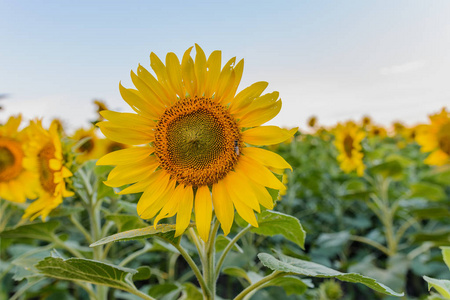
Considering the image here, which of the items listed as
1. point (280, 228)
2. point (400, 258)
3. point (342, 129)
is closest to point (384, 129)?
point (342, 129)

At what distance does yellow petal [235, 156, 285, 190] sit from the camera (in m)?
1.03

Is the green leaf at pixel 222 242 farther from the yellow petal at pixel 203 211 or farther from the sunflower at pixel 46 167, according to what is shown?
the sunflower at pixel 46 167

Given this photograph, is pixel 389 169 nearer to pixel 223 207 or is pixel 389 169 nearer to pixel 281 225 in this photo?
pixel 281 225

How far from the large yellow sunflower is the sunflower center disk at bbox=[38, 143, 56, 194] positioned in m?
0.82

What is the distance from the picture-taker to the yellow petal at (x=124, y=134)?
109cm

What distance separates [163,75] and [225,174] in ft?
1.18

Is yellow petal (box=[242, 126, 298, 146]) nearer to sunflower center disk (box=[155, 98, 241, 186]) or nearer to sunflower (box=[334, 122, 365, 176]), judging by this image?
sunflower center disk (box=[155, 98, 241, 186])

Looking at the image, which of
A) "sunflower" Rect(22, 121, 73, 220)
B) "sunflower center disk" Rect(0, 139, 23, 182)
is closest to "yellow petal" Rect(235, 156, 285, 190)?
"sunflower" Rect(22, 121, 73, 220)

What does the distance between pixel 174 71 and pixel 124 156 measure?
0.31 meters

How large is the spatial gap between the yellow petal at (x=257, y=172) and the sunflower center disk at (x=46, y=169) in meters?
1.08

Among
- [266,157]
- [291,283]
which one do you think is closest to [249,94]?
[266,157]

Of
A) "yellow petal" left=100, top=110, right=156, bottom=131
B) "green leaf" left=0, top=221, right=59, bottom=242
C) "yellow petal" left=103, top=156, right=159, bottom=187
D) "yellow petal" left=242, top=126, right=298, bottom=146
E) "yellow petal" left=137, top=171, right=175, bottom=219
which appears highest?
"yellow petal" left=100, top=110, right=156, bottom=131

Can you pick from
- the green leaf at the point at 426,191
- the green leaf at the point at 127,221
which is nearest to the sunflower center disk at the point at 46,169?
the green leaf at the point at 127,221

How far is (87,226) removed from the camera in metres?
3.34
